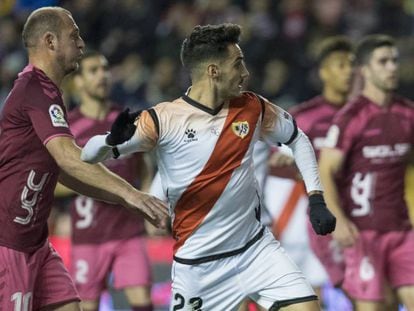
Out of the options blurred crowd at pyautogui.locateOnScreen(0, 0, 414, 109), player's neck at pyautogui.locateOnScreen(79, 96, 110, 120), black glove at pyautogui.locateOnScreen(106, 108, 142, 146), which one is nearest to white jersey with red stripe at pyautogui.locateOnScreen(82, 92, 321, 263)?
black glove at pyautogui.locateOnScreen(106, 108, 142, 146)

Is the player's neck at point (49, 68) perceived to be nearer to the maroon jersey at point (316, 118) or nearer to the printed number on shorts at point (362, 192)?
the printed number on shorts at point (362, 192)

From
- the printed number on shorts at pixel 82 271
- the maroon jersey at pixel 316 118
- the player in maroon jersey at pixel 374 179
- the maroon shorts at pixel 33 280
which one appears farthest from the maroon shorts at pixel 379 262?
the maroon shorts at pixel 33 280

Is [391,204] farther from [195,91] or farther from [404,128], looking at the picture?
[195,91]

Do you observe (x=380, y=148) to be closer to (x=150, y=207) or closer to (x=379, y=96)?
(x=379, y=96)

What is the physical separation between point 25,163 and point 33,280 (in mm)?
643

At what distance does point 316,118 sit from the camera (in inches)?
430

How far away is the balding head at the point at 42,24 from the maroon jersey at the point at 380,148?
265 centimetres

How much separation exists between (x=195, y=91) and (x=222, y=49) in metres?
0.28

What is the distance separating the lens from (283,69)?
50.5 feet

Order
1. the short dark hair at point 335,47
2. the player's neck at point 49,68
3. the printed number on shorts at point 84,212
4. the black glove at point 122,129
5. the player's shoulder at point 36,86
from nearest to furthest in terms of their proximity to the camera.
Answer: the black glove at point 122,129 → the player's shoulder at point 36,86 → the player's neck at point 49,68 → the printed number on shorts at point 84,212 → the short dark hair at point 335,47

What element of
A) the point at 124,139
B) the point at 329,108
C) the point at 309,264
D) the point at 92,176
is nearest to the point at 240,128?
the point at 124,139

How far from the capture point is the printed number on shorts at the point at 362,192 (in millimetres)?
9398

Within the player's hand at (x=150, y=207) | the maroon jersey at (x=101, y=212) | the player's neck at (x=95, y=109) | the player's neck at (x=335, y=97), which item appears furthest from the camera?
the player's neck at (x=335, y=97)

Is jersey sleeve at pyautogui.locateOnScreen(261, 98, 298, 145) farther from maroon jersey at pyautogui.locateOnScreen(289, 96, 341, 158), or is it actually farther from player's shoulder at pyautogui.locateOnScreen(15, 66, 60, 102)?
maroon jersey at pyautogui.locateOnScreen(289, 96, 341, 158)
